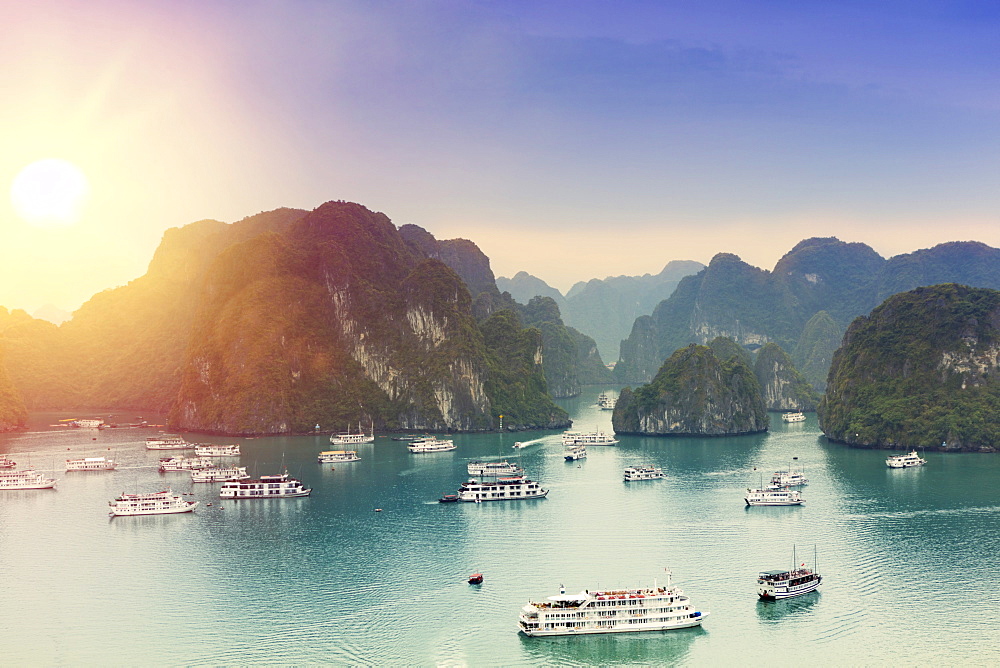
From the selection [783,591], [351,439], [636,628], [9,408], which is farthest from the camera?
[9,408]

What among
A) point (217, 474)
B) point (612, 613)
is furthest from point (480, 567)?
point (217, 474)

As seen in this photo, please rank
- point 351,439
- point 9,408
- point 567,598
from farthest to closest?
point 9,408 < point 351,439 < point 567,598

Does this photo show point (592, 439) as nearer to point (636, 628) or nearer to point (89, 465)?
point (89, 465)

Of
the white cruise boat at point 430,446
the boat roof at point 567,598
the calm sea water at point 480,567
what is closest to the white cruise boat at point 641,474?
the calm sea water at point 480,567

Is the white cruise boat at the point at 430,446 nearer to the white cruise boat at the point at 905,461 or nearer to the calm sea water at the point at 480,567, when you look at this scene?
the calm sea water at the point at 480,567

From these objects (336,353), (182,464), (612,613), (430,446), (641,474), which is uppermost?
(336,353)
